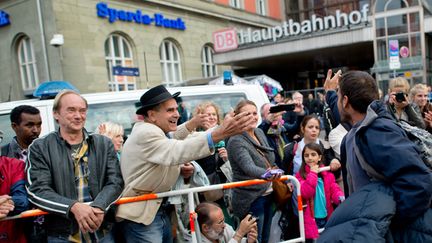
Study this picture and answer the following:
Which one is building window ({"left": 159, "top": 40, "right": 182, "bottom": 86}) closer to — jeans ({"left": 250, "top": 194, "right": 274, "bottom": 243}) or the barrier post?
jeans ({"left": 250, "top": 194, "right": 274, "bottom": 243})

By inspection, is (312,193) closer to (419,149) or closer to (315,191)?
(315,191)

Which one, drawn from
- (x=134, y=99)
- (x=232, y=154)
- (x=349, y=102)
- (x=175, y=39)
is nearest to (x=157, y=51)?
(x=175, y=39)

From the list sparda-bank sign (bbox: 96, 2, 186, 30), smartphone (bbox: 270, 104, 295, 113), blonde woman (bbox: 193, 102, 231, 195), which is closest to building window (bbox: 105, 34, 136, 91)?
sparda-bank sign (bbox: 96, 2, 186, 30)

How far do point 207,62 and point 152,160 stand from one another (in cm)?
2323

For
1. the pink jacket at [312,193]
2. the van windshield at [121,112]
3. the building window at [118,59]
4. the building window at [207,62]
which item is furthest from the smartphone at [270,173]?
the building window at [207,62]

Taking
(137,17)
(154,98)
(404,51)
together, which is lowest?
(154,98)

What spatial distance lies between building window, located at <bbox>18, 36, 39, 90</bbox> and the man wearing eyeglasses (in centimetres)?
1735

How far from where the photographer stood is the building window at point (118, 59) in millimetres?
19219

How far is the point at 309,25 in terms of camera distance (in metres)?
20.9

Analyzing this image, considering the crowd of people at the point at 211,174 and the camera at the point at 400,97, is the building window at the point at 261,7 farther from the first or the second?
the crowd of people at the point at 211,174

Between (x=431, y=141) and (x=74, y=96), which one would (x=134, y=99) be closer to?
(x=74, y=96)

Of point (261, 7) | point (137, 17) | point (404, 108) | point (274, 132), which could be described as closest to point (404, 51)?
point (137, 17)

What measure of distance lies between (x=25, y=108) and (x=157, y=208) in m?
1.89

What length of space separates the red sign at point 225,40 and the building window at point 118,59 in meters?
6.14
